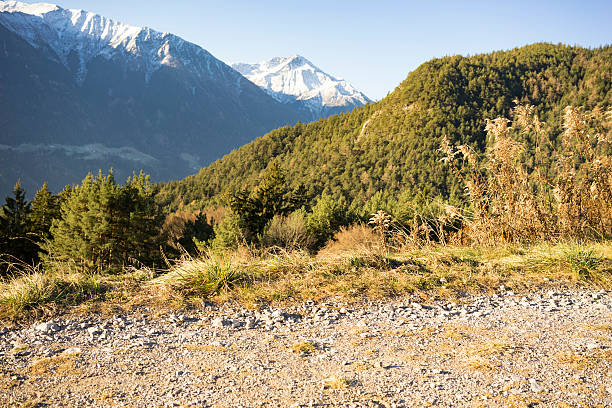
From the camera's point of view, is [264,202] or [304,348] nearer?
[304,348]

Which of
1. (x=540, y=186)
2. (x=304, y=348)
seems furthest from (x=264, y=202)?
(x=304, y=348)

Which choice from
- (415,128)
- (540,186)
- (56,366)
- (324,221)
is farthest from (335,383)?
(415,128)

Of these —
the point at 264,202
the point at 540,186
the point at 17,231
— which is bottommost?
the point at 17,231

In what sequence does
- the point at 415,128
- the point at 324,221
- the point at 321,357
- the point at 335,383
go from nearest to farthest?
the point at 335,383 → the point at 321,357 → the point at 324,221 → the point at 415,128

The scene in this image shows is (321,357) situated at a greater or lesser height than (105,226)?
greater

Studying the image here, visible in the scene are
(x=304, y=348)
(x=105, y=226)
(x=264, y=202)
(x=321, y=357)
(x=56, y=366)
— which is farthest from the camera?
(x=264, y=202)

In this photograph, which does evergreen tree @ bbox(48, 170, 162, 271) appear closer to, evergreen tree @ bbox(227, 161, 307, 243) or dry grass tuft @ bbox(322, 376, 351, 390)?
evergreen tree @ bbox(227, 161, 307, 243)

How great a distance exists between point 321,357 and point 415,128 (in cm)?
12315

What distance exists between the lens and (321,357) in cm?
280

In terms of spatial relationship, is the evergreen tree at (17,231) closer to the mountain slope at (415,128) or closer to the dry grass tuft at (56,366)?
the dry grass tuft at (56,366)

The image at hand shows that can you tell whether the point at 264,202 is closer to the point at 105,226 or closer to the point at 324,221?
the point at 324,221

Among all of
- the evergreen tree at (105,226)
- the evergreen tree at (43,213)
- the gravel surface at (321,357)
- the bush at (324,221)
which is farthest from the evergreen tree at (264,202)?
the gravel surface at (321,357)

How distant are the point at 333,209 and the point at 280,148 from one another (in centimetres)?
10112

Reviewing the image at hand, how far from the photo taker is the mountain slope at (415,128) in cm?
10569
